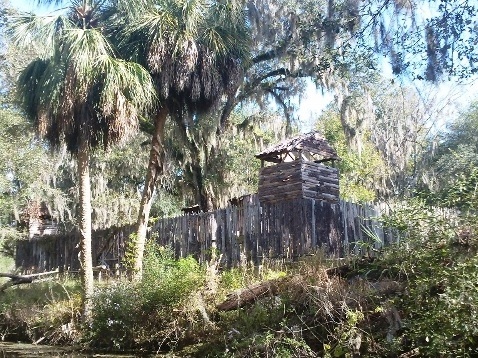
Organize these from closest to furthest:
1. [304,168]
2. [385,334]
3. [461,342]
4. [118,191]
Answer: [461,342], [385,334], [304,168], [118,191]

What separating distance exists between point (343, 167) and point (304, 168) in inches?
585

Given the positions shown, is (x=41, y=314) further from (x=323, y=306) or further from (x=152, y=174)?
(x=323, y=306)

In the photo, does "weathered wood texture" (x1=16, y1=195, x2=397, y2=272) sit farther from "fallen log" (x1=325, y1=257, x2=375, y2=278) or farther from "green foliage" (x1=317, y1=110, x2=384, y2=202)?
"green foliage" (x1=317, y1=110, x2=384, y2=202)

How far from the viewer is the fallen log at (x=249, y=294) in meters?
9.44

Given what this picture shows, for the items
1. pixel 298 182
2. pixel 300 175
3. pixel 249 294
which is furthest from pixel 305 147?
pixel 249 294

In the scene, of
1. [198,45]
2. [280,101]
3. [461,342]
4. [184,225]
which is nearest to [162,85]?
[198,45]

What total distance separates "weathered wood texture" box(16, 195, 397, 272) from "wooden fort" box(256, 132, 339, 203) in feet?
3.10

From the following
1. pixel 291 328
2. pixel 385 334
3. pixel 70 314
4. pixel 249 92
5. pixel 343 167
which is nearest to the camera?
pixel 385 334

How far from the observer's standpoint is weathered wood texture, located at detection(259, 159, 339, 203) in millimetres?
15555

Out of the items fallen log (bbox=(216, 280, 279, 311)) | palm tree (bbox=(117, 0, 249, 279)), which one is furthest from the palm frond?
fallen log (bbox=(216, 280, 279, 311))

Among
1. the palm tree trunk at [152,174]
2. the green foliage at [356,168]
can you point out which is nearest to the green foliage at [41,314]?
the palm tree trunk at [152,174]

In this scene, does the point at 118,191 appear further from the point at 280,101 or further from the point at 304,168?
the point at 304,168

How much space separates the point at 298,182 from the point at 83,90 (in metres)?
6.15

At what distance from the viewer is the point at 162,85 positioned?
46.3 feet
